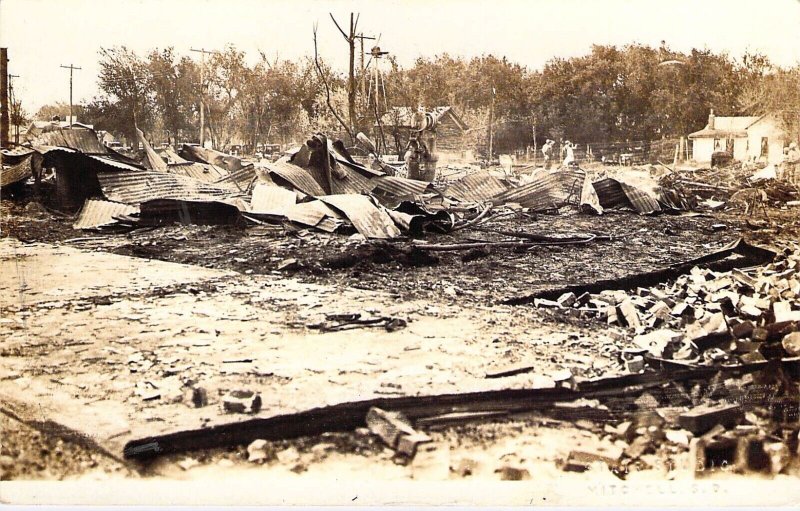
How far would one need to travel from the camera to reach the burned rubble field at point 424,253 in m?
2.99

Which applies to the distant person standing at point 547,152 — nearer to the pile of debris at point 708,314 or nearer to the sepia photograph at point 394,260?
the sepia photograph at point 394,260

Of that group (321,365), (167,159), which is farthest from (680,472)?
(167,159)

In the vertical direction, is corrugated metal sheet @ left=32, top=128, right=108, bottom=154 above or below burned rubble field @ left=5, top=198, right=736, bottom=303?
above

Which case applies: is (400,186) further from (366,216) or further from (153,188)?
(153,188)

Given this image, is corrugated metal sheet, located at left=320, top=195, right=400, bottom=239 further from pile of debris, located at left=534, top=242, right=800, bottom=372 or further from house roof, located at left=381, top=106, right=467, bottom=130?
pile of debris, located at left=534, top=242, right=800, bottom=372

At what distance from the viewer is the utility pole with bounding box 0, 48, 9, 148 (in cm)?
292

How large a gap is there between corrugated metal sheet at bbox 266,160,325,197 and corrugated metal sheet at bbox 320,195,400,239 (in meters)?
0.10

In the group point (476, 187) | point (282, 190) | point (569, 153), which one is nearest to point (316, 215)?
point (282, 190)

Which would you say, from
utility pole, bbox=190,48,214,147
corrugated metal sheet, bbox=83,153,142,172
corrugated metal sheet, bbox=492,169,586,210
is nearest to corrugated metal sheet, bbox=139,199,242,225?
corrugated metal sheet, bbox=83,153,142,172

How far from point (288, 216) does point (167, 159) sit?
76 centimetres

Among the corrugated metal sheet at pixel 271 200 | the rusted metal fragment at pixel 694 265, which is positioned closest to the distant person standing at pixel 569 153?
the rusted metal fragment at pixel 694 265

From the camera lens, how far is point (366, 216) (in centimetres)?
316

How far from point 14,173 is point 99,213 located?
0.44m

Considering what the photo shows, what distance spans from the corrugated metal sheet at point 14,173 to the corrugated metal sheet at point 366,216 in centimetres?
155
